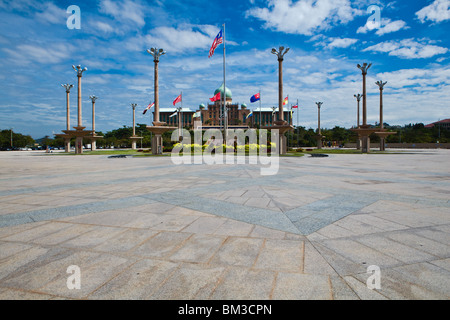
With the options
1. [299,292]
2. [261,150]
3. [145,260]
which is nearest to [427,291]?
[299,292]

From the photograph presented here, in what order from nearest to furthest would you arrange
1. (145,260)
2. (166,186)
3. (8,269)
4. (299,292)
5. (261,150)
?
(299,292) → (8,269) → (145,260) → (166,186) → (261,150)

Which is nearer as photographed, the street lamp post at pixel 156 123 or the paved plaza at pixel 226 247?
the paved plaza at pixel 226 247

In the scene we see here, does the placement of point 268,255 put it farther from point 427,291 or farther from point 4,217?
point 4,217

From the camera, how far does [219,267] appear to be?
9.06 ft

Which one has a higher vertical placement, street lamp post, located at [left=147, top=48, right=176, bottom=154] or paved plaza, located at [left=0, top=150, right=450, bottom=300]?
street lamp post, located at [left=147, top=48, right=176, bottom=154]

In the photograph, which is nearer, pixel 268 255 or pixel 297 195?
pixel 268 255

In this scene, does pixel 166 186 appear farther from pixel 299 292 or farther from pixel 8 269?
pixel 299 292

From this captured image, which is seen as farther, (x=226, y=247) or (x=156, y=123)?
(x=156, y=123)

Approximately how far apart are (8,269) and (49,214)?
2.47 m

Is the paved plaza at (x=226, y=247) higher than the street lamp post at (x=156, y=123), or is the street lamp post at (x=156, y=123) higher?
the street lamp post at (x=156, y=123)

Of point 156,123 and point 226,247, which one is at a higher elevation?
point 156,123

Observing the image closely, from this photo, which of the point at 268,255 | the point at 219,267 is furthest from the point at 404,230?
the point at 219,267

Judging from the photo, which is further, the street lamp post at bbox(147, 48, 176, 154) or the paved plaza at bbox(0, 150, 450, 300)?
the street lamp post at bbox(147, 48, 176, 154)

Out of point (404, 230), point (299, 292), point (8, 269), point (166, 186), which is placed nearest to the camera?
point (299, 292)
